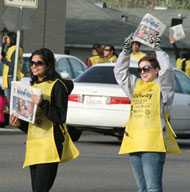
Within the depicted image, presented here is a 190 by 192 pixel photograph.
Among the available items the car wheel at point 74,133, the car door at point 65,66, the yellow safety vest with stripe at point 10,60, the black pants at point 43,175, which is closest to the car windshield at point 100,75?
the car wheel at point 74,133

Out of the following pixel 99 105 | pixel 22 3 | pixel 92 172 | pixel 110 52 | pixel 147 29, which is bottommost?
pixel 92 172

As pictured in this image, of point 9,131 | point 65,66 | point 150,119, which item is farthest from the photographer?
point 65,66

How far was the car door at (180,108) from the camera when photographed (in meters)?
15.3

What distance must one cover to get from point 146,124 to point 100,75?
7883 mm

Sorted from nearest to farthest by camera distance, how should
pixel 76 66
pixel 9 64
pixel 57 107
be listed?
pixel 57 107 → pixel 9 64 → pixel 76 66

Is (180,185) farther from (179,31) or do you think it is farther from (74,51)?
(74,51)

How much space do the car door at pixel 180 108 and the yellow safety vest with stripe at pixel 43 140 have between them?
27.8 feet

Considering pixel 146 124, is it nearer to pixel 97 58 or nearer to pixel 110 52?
pixel 110 52

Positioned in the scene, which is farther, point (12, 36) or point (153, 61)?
point (12, 36)

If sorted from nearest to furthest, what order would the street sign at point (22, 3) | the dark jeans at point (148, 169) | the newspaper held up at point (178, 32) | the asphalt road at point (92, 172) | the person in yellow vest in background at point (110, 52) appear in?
the dark jeans at point (148, 169), the asphalt road at point (92, 172), the street sign at point (22, 3), the newspaper held up at point (178, 32), the person in yellow vest in background at point (110, 52)

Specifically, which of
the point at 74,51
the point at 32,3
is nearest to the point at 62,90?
the point at 32,3

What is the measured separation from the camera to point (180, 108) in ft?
50.8

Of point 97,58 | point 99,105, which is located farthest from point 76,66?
point 99,105

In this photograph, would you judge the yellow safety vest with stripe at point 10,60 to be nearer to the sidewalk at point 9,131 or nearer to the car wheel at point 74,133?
the sidewalk at point 9,131
